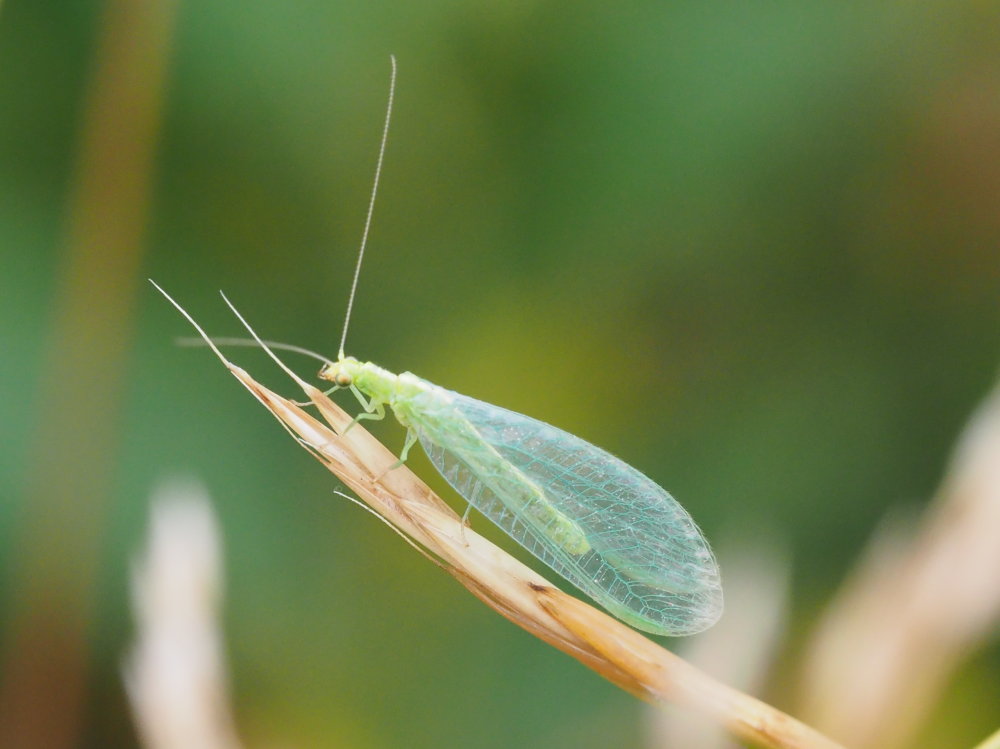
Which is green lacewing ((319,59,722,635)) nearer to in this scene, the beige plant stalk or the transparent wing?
the transparent wing

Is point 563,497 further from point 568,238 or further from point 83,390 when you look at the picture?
point 83,390

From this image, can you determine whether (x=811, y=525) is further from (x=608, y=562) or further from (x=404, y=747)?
(x=404, y=747)

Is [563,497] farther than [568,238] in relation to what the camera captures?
No

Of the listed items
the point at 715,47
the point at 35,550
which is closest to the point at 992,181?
the point at 715,47

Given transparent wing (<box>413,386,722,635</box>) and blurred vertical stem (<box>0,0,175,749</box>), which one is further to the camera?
blurred vertical stem (<box>0,0,175,749</box>)

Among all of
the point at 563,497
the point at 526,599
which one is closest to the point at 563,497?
the point at 563,497

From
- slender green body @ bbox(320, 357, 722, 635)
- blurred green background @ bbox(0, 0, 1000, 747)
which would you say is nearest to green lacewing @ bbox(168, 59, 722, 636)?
slender green body @ bbox(320, 357, 722, 635)

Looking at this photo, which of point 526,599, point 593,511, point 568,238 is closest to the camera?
point 526,599
